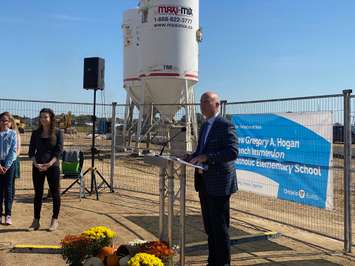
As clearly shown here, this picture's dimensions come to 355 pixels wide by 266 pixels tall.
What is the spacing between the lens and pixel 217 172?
5.29 metres

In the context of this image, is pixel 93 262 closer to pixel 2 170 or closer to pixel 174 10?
pixel 2 170

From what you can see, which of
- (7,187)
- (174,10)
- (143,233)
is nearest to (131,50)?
(174,10)

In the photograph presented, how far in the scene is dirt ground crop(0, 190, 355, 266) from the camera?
6.42m

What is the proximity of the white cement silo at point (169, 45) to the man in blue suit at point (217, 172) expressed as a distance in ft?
47.1

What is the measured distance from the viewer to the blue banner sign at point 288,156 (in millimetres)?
6988

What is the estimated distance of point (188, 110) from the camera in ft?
65.2

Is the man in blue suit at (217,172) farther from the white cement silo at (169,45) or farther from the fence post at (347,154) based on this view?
the white cement silo at (169,45)

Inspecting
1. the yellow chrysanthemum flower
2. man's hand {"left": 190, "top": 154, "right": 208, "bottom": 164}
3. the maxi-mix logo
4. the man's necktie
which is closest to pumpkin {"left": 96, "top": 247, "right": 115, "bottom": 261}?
the yellow chrysanthemum flower

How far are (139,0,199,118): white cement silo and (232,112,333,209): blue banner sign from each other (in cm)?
1135

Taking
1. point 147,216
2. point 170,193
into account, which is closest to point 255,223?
point 147,216

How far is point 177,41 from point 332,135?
13.3m

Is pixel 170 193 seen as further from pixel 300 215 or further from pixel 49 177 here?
pixel 300 215

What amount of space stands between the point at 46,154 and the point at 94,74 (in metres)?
4.42

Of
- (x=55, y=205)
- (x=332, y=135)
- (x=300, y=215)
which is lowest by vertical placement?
(x=300, y=215)
